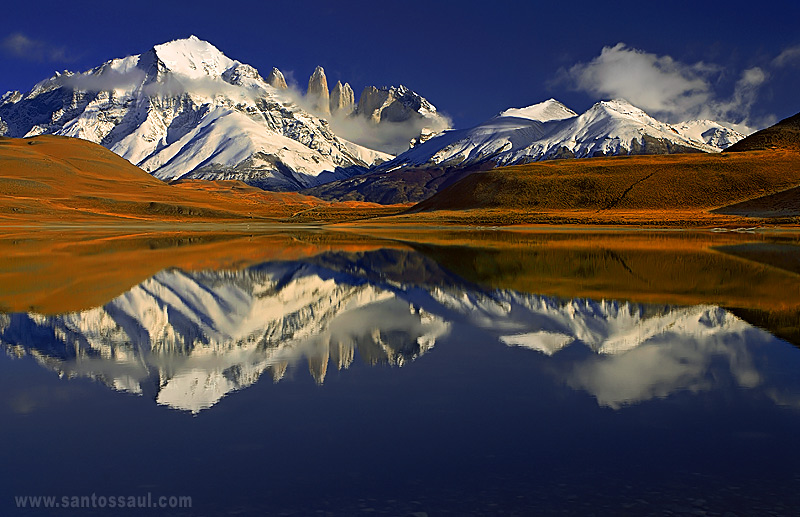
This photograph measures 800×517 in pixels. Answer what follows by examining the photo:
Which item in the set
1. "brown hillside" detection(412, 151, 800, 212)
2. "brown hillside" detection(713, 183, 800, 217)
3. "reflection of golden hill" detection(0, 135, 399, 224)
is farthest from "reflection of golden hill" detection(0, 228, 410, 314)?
"brown hillside" detection(412, 151, 800, 212)

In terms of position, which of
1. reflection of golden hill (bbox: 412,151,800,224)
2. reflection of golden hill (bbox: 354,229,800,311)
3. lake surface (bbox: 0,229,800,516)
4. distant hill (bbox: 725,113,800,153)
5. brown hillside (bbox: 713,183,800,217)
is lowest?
lake surface (bbox: 0,229,800,516)

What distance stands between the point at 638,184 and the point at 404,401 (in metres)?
138

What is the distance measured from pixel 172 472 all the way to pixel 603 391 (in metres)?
8.06

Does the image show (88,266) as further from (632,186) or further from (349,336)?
(632,186)

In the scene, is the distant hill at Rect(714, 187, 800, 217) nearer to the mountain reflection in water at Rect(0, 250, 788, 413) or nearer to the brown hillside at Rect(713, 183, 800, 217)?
the brown hillside at Rect(713, 183, 800, 217)

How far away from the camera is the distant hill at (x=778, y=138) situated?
6604 inches

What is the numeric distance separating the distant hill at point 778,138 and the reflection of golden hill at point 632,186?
16898 millimetres

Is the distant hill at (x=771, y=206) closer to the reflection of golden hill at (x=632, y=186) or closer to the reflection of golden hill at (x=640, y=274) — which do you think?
the reflection of golden hill at (x=632, y=186)

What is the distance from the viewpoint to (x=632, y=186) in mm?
137750

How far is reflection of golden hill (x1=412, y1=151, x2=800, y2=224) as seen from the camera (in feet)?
422

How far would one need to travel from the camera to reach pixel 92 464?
891 cm

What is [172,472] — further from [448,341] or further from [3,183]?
[3,183]

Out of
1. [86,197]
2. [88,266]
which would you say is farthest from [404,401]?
[86,197]

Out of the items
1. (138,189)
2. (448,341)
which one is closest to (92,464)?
(448,341)
